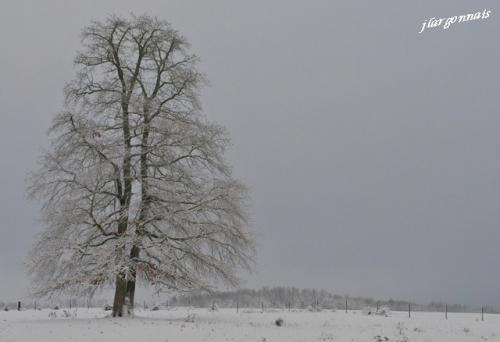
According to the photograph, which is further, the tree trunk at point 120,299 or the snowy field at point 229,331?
the tree trunk at point 120,299

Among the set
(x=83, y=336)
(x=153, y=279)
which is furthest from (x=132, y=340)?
(x=153, y=279)

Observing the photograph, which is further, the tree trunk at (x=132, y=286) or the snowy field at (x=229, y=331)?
the tree trunk at (x=132, y=286)

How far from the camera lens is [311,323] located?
28562 millimetres

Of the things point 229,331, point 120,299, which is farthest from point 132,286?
point 229,331

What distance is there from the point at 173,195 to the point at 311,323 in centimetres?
918

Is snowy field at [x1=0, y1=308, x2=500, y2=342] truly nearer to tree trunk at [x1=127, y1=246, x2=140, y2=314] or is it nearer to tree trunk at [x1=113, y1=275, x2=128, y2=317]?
tree trunk at [x1=113, y1=275, x2=128, y2=317]

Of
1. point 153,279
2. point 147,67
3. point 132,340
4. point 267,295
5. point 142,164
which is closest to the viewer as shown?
point 132,340

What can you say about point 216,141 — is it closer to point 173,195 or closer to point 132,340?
point 173,195

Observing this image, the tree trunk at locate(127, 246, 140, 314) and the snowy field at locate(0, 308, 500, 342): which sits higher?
the tree trunk at locate(127, 246, 140, 314)

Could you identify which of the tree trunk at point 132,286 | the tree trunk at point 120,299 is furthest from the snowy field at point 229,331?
the tree trunk at point 132,286

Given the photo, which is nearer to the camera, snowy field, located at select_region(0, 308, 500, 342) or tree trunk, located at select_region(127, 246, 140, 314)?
snowy field, located at select_region(0, 308, 500, 342)

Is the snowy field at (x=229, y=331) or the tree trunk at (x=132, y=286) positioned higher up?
the tree trunk at (x=132, y=286)

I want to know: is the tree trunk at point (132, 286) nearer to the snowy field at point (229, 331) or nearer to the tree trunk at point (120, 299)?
the tree trunk at point (120, 299)

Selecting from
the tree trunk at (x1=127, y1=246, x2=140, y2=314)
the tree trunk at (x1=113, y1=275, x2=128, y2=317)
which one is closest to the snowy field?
the tree trunk at (x1=113, y1=275, x2=128, y2=317)
